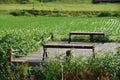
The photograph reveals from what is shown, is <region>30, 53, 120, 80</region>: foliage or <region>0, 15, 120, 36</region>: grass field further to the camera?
<region>0, 15, 120, 36</region>: grass field

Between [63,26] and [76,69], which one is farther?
[63,26]

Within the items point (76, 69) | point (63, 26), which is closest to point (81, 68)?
point (76, 69)

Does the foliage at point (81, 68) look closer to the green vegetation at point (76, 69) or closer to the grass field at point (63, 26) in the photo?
the green vegetation at point (76, 69)

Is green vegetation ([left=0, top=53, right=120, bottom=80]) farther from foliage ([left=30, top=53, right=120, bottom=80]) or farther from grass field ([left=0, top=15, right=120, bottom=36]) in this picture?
grass field ([left=0, top=15, right=120, bottom=36])

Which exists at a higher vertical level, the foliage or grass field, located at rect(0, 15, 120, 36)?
the foliage

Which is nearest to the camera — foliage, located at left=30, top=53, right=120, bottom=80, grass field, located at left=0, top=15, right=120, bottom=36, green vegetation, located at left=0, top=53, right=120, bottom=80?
green vegetation, located at left=0, top=53, right=120, bottom=80

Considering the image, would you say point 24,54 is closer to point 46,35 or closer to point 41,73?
point 41,73

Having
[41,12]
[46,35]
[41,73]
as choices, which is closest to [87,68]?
[41,73]

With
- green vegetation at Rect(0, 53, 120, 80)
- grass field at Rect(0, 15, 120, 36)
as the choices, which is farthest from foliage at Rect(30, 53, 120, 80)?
grass field at Rect(0, 15, 120, 36)

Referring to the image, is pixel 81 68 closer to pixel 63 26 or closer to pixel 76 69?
pixel 76 69

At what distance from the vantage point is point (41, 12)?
70000 millimetres

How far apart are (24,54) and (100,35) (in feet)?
26.6

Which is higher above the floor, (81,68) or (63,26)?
(81,68)

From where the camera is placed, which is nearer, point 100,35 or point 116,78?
point 116,78
